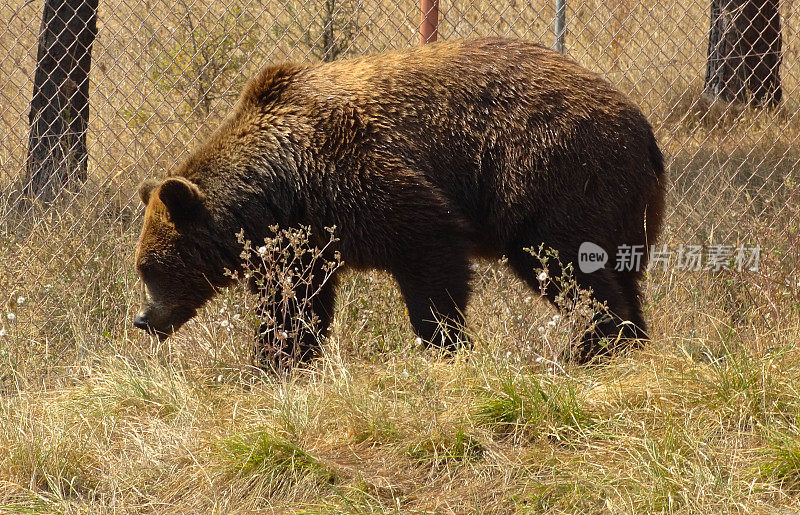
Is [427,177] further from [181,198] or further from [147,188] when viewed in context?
[147,188]

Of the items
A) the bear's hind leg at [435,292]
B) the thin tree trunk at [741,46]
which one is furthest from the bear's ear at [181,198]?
the thin tree trunk at [741,46]

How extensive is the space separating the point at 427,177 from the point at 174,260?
59.0 inches

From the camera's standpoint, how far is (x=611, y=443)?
378cm

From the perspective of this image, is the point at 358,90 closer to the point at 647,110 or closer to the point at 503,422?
the point at 503,422

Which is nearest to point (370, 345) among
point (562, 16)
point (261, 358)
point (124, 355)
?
point (261, 358)

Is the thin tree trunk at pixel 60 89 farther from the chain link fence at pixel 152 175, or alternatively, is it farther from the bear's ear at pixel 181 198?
the bear's ear at pixel 181 198

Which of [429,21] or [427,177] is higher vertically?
[429,21]

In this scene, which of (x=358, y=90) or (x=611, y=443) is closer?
(x=611, y=443)

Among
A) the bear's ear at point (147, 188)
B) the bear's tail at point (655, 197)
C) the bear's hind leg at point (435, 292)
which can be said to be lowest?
the bear's ear at point (147, 188)

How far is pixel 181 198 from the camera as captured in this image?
502 centimetres


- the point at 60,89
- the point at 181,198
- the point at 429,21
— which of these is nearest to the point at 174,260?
the point at 181,198

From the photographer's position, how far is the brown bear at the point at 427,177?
4973mm

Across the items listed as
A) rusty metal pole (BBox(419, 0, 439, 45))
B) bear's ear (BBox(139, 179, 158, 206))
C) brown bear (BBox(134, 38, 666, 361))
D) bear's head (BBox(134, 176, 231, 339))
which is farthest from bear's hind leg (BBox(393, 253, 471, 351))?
rusty metal pole (BBox(419, 0, 439, 45))

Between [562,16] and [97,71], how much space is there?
8.17 m
